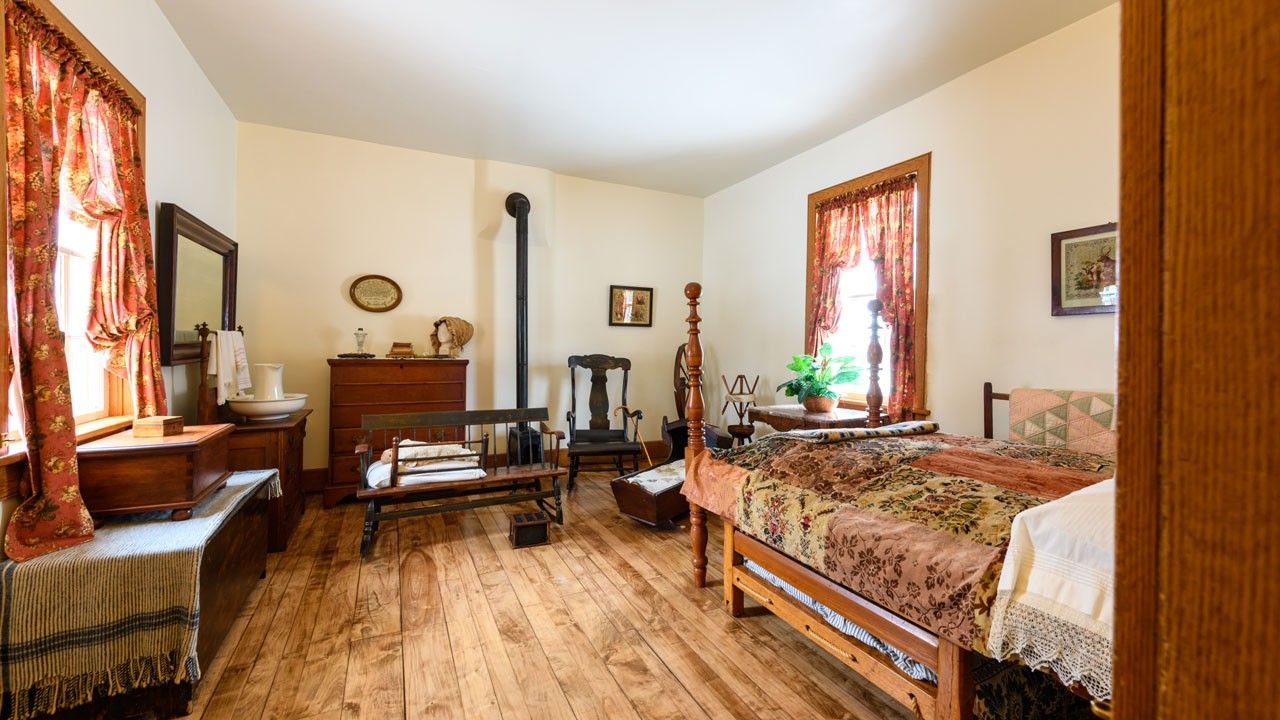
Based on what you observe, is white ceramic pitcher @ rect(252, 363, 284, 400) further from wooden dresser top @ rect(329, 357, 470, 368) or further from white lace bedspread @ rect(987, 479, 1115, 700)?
white lace bedspread @ rect(987, 479, 1115, 700)

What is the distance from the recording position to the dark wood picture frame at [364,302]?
465cm

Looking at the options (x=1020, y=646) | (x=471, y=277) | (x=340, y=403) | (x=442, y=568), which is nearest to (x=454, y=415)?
(x=442, y=568)

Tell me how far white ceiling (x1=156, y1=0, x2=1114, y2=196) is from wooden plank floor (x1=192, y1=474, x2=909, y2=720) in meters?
3.18

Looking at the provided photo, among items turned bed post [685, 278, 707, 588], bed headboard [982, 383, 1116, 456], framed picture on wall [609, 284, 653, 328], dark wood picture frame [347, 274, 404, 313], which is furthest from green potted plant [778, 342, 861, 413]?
dark wood picture frame [347, 274, 404, 313]

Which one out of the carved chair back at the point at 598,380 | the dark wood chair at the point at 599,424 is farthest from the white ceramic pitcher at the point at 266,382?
the carved chair back at the point at 598,380

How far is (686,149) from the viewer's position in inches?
189

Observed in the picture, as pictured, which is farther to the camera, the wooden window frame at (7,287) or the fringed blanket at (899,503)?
the wooden window frame at (7,287)

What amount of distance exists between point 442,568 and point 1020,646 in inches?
109

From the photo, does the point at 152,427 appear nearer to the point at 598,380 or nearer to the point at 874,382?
the point at 598,380

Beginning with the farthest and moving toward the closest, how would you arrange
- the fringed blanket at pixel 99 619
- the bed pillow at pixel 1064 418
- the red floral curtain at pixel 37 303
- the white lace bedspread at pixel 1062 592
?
the bed pillow at pixel 1064 418
the red floral curtain at pixel 37 303
the fringed blanket at pixel 99 619
the white lace bedspread at pixel 1062 592

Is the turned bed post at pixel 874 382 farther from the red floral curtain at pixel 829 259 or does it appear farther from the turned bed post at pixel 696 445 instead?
the turned bed post at pixel 696 445

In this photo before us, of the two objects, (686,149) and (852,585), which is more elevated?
(686,149)

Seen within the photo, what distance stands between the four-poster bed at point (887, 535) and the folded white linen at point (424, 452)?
1.80m

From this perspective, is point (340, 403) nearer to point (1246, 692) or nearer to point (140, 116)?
point (140, 116)
